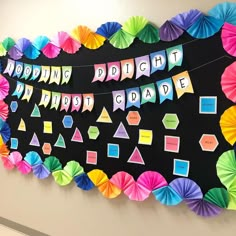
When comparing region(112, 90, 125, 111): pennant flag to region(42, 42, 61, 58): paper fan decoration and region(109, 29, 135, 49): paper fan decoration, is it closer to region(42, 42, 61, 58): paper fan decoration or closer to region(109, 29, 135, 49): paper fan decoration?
region(109, 29, 135, 49): paper fan decoration

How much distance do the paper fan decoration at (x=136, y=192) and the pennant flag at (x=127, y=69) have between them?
560 mm

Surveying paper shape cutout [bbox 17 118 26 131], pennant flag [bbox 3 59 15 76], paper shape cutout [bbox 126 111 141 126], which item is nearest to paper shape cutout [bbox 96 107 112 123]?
paper shape cutout [bbox 126 111 141 126]

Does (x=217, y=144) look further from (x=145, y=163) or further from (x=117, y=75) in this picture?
(x=117, y=75)

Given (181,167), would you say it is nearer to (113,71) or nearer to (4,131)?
(113,71)

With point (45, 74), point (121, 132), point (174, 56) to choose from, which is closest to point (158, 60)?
point (174, 56)

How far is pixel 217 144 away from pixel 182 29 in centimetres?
54

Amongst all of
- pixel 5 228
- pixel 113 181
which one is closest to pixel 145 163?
pixel 113 181

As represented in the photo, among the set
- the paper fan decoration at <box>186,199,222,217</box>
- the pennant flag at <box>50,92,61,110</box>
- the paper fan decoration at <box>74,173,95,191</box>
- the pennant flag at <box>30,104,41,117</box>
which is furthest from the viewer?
the pennant flag at <box>30,104,41,117</box>

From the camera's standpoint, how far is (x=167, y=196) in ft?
4.85

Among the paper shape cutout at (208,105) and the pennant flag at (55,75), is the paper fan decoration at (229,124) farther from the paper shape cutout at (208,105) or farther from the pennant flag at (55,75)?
the pennant flag at (55,75)

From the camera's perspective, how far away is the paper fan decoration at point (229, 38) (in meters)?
1.25

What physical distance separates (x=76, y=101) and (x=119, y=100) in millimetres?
310

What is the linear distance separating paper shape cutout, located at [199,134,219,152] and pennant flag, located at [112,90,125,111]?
45 centimetres

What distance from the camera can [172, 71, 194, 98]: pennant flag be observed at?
54.6 inches
